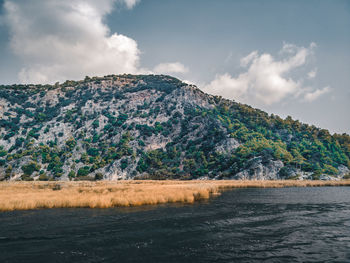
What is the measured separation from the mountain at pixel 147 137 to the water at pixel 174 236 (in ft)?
274

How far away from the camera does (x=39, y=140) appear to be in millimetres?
133875

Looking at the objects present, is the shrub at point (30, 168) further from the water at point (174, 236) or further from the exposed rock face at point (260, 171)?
the water at point (174, 236)

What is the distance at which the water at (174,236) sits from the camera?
13922 mm

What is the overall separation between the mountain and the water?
8345 cm

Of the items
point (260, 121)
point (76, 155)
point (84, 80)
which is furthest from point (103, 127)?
point (260, 121)

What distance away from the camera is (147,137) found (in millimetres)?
144375

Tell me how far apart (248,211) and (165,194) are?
1328 cm

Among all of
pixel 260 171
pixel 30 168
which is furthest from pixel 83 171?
pixel 260 171

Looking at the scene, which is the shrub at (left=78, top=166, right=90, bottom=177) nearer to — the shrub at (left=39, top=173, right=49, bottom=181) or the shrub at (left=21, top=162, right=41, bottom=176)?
the shrub at (left=39, top=173, right=49, bottom=181)

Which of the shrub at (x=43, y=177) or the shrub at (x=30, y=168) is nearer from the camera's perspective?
the shrub at (x=43, y=177)

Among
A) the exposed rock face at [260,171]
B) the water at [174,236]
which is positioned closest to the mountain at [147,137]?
the exposed rock face at [260,171]

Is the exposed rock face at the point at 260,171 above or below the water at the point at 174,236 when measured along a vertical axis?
above

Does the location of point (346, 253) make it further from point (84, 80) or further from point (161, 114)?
point (84, 80)

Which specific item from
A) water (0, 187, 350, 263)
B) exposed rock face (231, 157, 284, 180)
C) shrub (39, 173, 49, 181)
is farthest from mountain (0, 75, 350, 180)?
water (0, 187, 350, 263)
